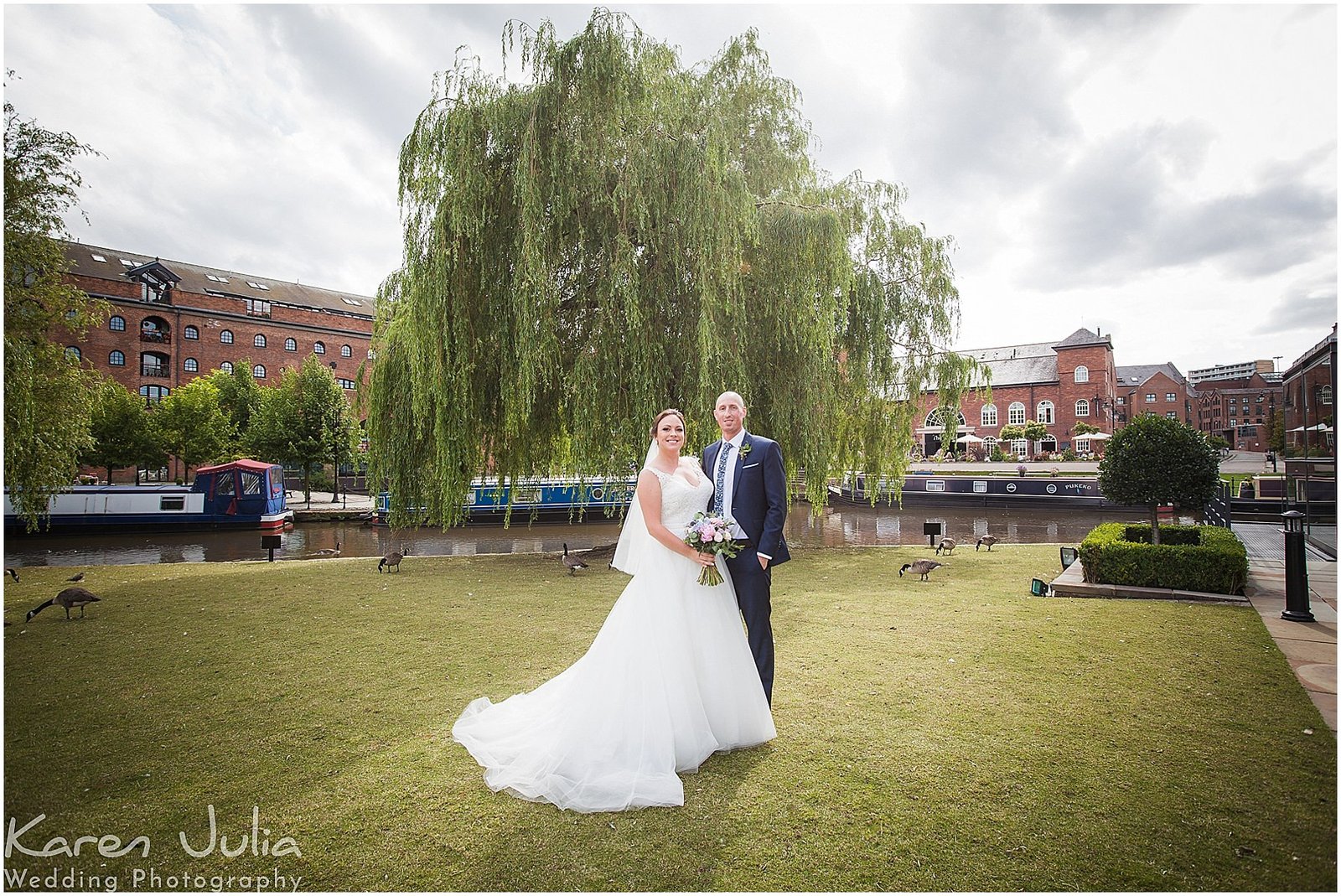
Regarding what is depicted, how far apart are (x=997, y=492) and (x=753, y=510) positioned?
32.2m

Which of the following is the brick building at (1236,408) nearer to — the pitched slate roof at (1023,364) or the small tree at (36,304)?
the pitched slate roof at (1023,364)

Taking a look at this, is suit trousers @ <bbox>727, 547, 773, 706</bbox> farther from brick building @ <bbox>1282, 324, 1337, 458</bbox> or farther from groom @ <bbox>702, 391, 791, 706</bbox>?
brick building @ <bbox>1282, 324, 1337, 458</bbox>

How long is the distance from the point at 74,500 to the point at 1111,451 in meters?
29.4

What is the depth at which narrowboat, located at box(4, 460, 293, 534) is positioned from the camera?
22328 mm

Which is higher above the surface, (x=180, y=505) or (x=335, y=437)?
(x=335, y=437)

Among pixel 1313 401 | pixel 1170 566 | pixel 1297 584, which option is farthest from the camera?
pixel 1313 401

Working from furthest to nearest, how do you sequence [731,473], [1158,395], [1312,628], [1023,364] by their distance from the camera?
[1158,395] < [1023,364] < [1312,628] < [731,473]

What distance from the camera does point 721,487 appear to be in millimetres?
4496

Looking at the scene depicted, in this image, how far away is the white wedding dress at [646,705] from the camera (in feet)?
11.7

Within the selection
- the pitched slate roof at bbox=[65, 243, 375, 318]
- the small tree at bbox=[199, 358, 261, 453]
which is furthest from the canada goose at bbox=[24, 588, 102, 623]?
the pitched slate roof at bbox=[65, 243, 375, 318]

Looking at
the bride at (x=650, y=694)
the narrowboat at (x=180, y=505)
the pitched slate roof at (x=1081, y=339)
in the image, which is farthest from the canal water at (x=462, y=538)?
the pitched slate roof at (x=1081, y=339)

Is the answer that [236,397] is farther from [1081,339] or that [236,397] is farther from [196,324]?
[1081,339]

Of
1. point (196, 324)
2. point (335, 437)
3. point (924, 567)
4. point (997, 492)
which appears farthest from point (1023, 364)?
point (196, 324)

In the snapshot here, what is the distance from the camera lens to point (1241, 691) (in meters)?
4.86
